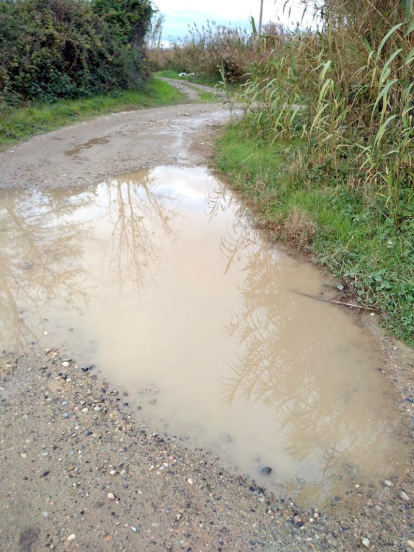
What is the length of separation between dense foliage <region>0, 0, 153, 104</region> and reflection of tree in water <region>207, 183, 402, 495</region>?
8273 millimetres

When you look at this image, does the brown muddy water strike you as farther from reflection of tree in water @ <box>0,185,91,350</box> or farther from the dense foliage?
the dense foliage

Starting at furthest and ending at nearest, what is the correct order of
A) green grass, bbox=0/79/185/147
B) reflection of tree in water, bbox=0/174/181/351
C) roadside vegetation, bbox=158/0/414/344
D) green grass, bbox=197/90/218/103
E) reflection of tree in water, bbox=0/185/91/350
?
1. green grass, bbox=197/90/218/103
2. green grass, bbox=0/79/185/147
3. roadside vegetation, bbox=158/0/414/344
4. reflection of tree in water, bbox=0/174/181/351
5. reflection of tree in water, bbox=0/185/91/350

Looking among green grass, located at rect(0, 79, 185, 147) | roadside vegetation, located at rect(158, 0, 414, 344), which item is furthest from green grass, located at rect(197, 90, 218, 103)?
roadside vegetation, located at rect(158, 0, 414, 344)

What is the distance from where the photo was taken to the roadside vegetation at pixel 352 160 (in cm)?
398

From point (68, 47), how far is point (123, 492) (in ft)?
38.6

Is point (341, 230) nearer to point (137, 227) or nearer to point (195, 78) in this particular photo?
point (137, 227)

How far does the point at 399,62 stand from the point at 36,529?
17.0 ft

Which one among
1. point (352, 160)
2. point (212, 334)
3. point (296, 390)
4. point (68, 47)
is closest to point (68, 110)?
point (68, 47)

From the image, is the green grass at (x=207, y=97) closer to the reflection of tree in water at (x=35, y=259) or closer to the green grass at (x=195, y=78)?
the green grass at (x=195, y=78)

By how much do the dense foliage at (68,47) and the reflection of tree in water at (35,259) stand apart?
506 cm

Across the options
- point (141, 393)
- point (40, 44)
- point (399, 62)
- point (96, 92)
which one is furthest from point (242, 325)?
point (96, 92)

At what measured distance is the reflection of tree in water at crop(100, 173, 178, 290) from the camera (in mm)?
4184

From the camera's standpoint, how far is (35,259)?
4.24m

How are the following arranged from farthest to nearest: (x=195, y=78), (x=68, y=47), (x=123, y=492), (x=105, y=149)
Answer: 1. (x=195, y=78)
2. (x=68, y=47)
3. (x=105, y=149)
4. (x=123, y=492)
